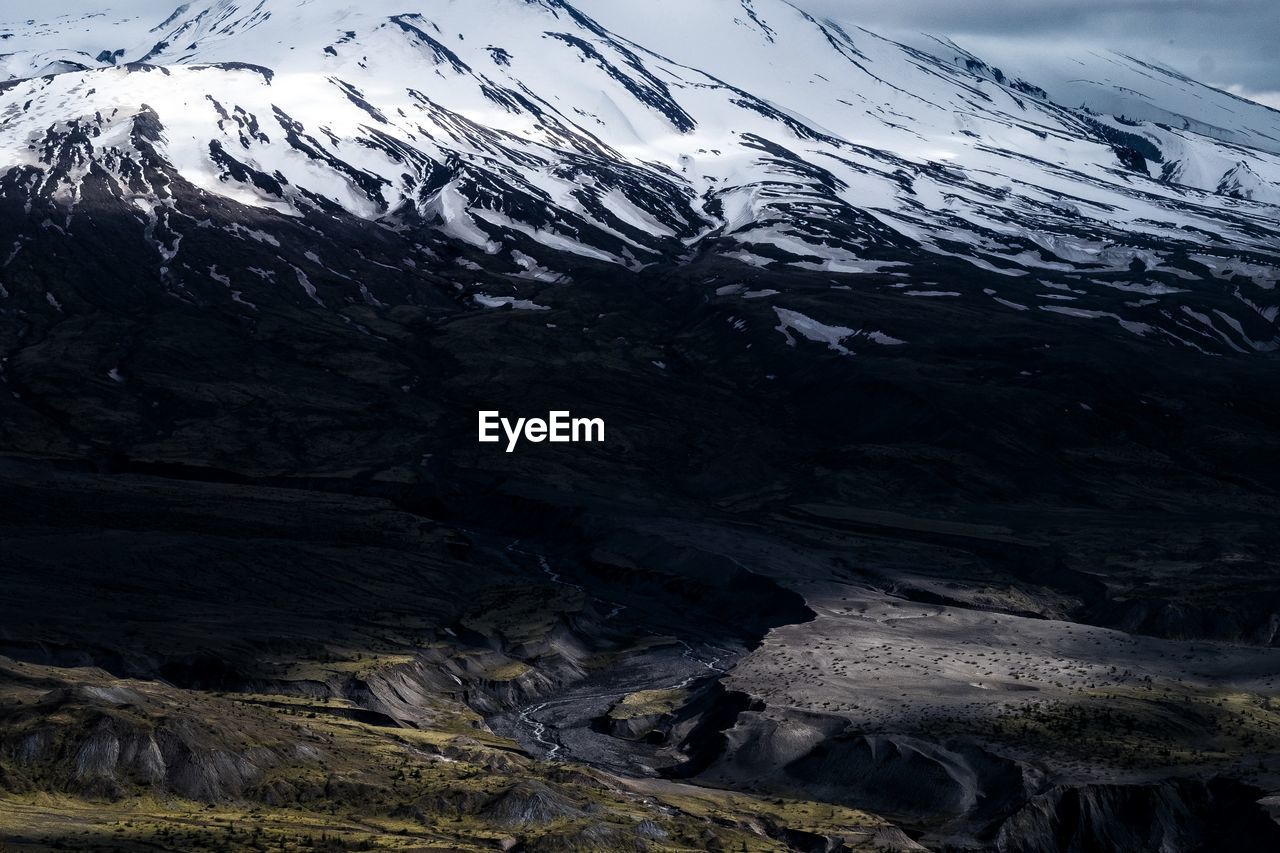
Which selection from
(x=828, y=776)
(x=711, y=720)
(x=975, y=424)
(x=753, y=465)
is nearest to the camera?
(x=828, y=776)

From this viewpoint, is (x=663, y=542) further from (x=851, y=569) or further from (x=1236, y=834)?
(x=1236, y=834)

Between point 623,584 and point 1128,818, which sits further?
point 623,584

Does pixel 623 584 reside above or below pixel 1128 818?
above

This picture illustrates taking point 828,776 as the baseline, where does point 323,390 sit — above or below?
above

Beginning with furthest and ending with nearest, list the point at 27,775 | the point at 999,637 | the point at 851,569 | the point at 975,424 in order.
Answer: the point at 975,424
the point at 851,569
the point at 999,637
the point at 27,775

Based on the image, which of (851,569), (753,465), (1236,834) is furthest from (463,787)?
(753,465)

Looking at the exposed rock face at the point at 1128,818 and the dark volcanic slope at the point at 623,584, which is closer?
the exposed rock face at the point at 1128,818

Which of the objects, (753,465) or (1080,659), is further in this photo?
(753,465)

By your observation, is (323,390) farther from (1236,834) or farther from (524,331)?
(1236,834)

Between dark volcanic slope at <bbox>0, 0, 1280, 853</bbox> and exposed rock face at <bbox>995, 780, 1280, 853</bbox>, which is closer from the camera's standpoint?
exposed rock face at <bbox>995, 780, 1280, 853</bbox>

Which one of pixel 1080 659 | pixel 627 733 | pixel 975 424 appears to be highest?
pixel 975 424

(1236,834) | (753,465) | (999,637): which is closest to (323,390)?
(753,465)
